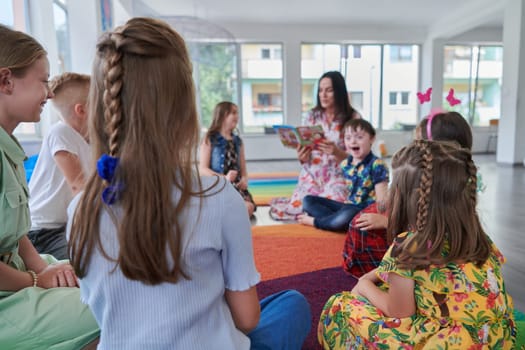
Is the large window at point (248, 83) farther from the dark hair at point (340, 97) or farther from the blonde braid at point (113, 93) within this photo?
the blonde braid at point (113, 93)

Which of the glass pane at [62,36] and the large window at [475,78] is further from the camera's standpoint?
the large window at [475,78]

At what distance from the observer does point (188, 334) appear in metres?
0.67

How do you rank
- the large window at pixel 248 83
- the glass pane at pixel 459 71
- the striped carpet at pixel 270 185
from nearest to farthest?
1. the striped carpet at pixel 270 185
2. the large window at pixel 248 83
3. the glass pane at pixel 459 71

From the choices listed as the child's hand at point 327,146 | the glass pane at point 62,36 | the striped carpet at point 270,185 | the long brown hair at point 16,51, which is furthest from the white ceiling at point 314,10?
the long brown hair at point 16,51

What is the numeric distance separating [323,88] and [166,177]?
7.88 feet

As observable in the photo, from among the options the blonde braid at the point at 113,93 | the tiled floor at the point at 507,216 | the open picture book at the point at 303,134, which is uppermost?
the blonde braid at the point at 113,93

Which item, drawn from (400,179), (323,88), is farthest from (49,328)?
(323,88)

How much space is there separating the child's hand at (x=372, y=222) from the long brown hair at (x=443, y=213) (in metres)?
0.80

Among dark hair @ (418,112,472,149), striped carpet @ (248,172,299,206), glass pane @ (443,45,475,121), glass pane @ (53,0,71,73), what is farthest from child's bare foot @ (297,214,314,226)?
glass pane @ (443,45,475,121)

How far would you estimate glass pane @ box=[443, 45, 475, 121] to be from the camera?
316 inches

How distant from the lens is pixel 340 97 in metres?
2.88

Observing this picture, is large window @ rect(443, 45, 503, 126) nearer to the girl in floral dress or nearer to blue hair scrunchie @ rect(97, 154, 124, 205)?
the girl in floral dress

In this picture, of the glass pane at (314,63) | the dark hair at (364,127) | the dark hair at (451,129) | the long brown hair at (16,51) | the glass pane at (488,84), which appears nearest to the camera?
the long brown hair at (16,51)

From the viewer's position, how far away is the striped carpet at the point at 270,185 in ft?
13.1
